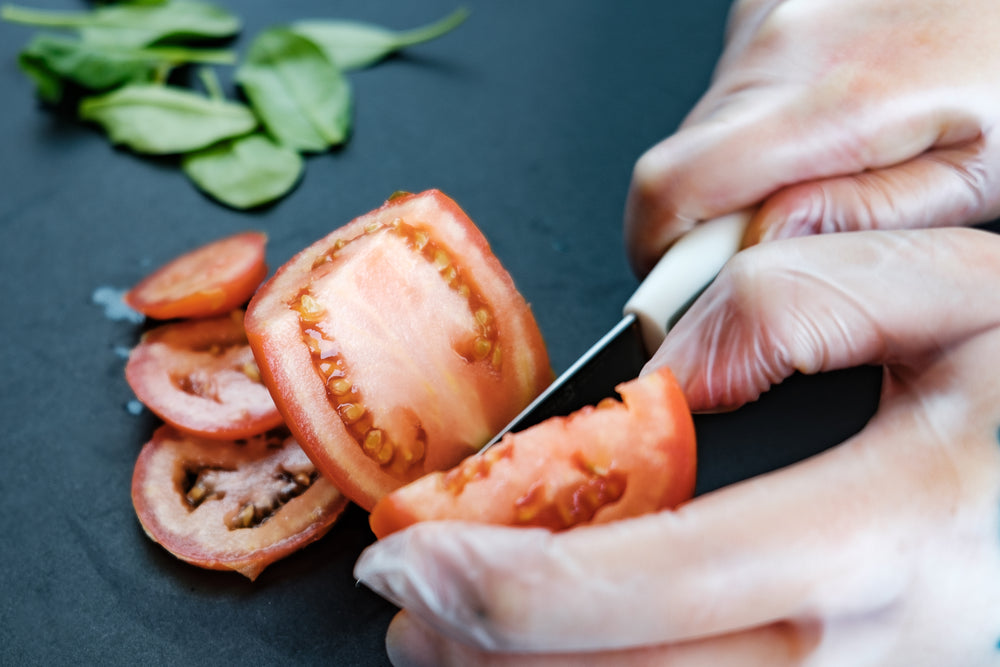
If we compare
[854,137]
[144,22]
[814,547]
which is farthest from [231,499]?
[144,22]

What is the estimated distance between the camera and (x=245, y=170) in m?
1.99

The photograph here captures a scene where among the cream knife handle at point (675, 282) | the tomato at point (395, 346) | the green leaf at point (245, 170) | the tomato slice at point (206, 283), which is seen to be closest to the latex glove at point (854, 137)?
the cream knife handle at point (675, 282)

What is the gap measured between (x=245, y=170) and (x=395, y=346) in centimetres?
91

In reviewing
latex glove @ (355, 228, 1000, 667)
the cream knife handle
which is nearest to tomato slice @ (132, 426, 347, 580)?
latex glove @ (355, 228, 1000, 667)

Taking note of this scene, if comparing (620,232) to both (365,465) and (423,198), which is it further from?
(365,465)

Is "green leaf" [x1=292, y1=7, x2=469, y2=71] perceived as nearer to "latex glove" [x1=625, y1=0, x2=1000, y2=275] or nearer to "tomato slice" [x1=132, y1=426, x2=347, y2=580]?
"latex glove" [x1=625, y1=0, x2=1000, y2=275]

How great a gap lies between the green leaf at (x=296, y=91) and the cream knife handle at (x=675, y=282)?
99 cm

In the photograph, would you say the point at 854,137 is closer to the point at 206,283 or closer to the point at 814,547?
the point at 814,547

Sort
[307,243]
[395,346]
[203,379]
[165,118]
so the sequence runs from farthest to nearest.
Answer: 1. [165,118]
2. [307,243]
3. [203,379]
4. [395,346]

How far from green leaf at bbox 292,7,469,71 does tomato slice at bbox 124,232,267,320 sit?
2.36 feet

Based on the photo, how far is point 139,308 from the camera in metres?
1.63

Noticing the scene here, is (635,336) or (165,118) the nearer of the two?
(635,336)

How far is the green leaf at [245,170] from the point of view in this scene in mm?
1951

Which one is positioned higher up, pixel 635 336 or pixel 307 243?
pixel 635 336
